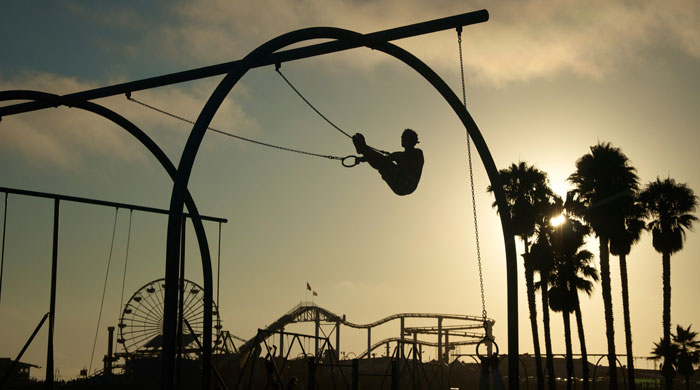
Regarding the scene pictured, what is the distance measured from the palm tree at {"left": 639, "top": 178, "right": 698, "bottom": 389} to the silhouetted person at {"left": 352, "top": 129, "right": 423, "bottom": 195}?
2764cm

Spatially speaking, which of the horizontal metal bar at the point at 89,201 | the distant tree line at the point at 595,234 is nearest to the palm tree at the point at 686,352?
the distant tree line at the point at 595,234

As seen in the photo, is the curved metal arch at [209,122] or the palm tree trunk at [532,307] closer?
the curved metal arch at [209,122]

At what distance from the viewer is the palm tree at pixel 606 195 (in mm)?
38969

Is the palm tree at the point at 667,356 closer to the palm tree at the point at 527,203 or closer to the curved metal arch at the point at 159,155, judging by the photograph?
the palm tree at the point at 527,203

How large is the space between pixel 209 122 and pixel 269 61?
1715mm

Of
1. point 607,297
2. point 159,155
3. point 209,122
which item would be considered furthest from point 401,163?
point 607,297

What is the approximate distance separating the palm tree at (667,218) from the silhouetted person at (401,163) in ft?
90.7

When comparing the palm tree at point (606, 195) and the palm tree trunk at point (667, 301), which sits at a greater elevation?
the palm tree at point (606, 195)

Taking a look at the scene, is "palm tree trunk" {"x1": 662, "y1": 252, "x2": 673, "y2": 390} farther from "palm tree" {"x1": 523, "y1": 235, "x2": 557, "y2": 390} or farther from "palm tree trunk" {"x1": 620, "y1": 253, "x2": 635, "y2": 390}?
"palm tree" {"x1": 523, "y1": 235, "x2": 557, "y2": 390}

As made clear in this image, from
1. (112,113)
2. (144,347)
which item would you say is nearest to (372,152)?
(112,113)

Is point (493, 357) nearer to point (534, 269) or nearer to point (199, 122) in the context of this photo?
point (199, 122)

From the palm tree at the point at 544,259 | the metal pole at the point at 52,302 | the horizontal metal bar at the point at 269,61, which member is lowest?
the metal pole at the point at 52,302

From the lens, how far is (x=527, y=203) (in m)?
43.3

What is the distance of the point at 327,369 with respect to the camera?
75.2 m
